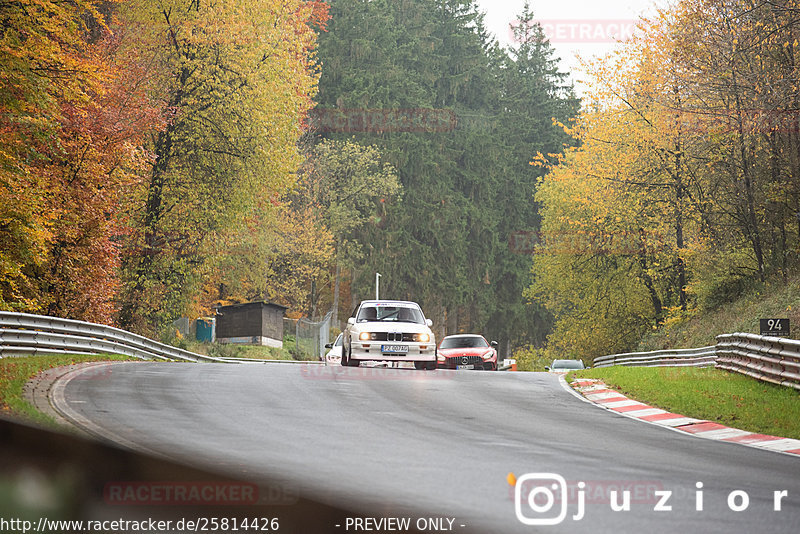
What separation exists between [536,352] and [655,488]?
6516 centimetres

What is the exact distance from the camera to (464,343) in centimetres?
3117

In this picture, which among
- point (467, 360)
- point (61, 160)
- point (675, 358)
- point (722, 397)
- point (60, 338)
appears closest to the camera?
point (722, 397)

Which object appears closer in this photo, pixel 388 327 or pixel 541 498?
pixel 541 498

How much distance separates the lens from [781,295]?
90.2 feet

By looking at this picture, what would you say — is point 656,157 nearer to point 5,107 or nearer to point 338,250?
point 5,107

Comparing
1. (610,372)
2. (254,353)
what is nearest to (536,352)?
(254,353)

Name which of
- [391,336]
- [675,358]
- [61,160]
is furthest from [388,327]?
[61,160]

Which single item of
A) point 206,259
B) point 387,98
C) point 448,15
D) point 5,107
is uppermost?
point 448,15

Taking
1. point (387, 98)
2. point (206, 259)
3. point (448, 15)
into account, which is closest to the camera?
point (206, 259)

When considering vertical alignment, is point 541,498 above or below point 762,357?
below

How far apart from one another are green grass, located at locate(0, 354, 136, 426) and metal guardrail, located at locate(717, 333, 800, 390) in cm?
1311

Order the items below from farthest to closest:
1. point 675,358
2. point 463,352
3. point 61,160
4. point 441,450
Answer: point 463,352
point 675,358
point 61,160
point 441,450

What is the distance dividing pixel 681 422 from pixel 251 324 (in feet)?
122

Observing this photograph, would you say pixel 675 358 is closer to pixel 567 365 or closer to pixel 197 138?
pixel 567 365
